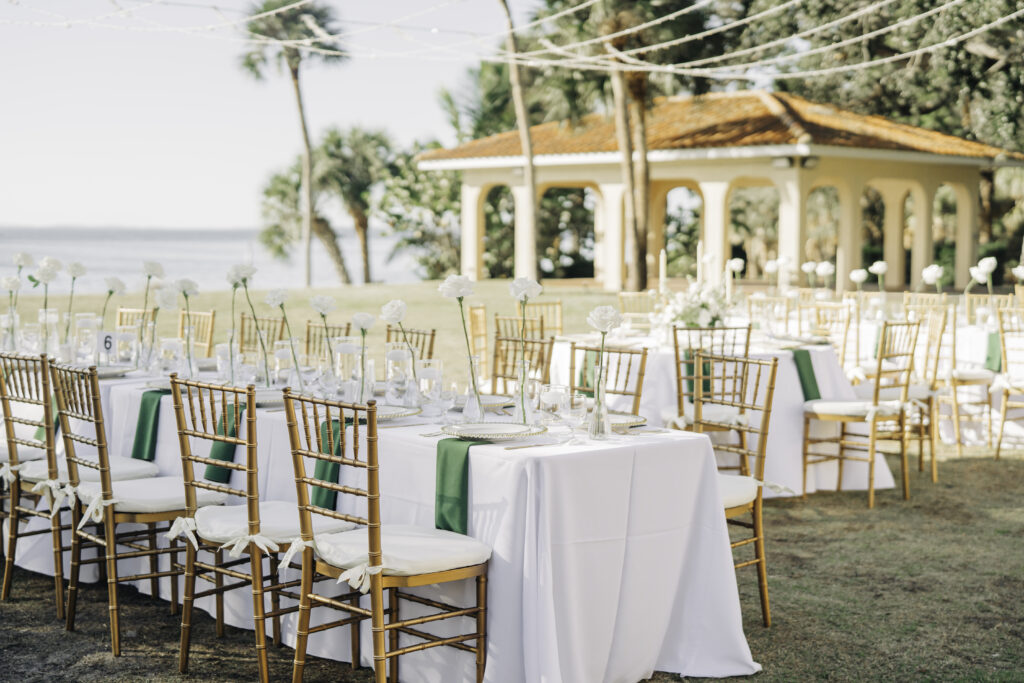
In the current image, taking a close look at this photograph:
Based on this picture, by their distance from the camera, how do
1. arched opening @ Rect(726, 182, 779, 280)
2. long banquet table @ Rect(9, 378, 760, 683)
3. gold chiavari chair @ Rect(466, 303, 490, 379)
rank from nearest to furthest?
1. long banquet table @ Rect(9, 378, 760, 683)
2. gold chiavari chair @ Rect(466, 303, 490, 379)
3. arched opening @ Rect(726, 182, 779, 280)

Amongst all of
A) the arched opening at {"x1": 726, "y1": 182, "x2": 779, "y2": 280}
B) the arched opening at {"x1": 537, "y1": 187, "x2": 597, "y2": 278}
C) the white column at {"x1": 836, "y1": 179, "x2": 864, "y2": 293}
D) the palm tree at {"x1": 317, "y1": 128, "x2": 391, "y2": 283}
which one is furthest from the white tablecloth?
the palm tree at {"x1": 317, "y1": 128, "x2": 391, "y2": 283}

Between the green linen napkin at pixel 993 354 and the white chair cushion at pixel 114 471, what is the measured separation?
260 inches

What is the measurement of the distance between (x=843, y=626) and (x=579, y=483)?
1.69 meters

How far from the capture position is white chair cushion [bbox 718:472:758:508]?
15.1 feet

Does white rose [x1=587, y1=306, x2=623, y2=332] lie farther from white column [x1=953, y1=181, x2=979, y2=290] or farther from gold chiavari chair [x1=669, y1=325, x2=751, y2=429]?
white column [x1=953, y1=181, x2=979, y2=290]

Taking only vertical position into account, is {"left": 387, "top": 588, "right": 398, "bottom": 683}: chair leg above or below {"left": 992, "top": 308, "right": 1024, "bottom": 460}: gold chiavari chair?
below

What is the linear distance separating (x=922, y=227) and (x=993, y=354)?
14309 mm

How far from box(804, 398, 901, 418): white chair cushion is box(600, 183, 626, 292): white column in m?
13.6

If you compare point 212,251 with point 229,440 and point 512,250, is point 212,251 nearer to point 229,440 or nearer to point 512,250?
point 512,250

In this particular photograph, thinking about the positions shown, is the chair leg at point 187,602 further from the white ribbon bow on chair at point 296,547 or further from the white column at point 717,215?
the white column at point 717,215

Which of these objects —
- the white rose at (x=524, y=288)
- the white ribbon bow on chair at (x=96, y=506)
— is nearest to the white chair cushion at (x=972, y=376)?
the white rose at (x=524, y=288)

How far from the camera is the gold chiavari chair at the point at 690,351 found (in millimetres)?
6762

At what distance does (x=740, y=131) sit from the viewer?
1997cm

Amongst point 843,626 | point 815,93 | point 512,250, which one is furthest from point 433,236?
point 843,626
